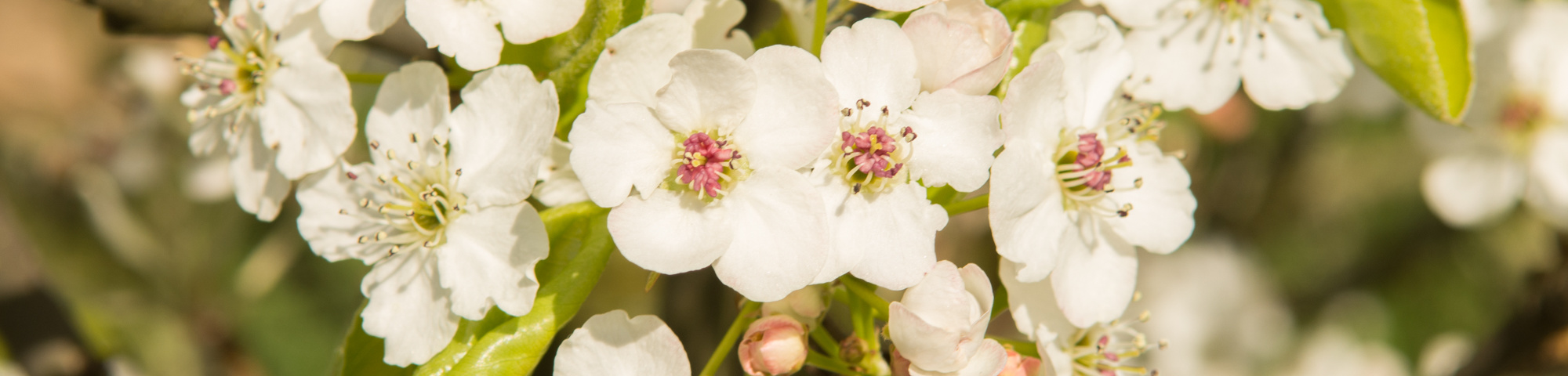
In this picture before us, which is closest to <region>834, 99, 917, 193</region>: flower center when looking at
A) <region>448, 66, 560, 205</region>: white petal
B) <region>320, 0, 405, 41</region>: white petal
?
<region>448, 66, 560, 205</region>: white petal

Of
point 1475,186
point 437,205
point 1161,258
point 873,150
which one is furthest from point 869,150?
point 1161,258

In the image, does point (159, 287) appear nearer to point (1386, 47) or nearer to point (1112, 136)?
point (1112, 136)

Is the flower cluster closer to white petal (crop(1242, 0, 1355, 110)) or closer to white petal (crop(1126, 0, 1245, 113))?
white petal (crop(1126, 0, 1245, 113))

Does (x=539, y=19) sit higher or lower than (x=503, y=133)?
higher

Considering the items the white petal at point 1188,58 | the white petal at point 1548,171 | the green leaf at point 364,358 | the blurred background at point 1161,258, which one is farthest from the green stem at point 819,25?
the white petal at point 1548,171

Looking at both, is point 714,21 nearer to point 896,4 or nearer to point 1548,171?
point 896,4

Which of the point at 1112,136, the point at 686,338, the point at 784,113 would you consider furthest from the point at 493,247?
the point at 1112,136

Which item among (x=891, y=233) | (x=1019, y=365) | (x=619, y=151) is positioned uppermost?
(x=619, y=151)

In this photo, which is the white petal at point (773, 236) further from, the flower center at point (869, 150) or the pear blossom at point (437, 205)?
the pear blossom at point (437, 205)
